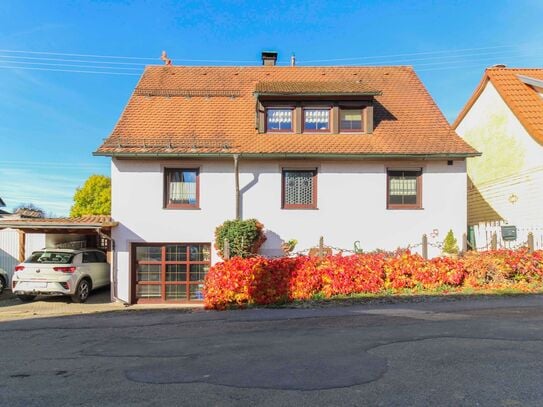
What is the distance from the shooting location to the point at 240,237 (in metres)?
13.4

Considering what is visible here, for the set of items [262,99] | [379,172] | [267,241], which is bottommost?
[267,241]

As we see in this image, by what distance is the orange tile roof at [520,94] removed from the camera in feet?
53.4

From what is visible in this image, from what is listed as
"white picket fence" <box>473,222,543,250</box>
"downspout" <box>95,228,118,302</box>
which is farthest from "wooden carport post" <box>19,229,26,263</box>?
"white picket fence" <box>473,222,543,250</box>

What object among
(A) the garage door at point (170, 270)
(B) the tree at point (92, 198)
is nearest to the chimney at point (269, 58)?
(A) the garage door at point (170, 270)

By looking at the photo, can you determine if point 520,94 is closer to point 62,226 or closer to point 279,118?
point 279,118

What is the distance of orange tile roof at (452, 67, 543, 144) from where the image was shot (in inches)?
641

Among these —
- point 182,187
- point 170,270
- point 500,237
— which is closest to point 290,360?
point 170,270

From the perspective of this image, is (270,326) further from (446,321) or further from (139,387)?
(139,387)

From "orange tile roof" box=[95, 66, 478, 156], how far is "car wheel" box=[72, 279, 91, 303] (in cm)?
431

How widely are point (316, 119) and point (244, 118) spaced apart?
2.75 metres

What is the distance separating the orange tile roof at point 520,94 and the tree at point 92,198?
37295mm

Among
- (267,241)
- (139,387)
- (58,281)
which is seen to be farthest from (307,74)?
(139,387)

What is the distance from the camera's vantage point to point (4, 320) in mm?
10594

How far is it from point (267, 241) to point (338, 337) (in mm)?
7410
